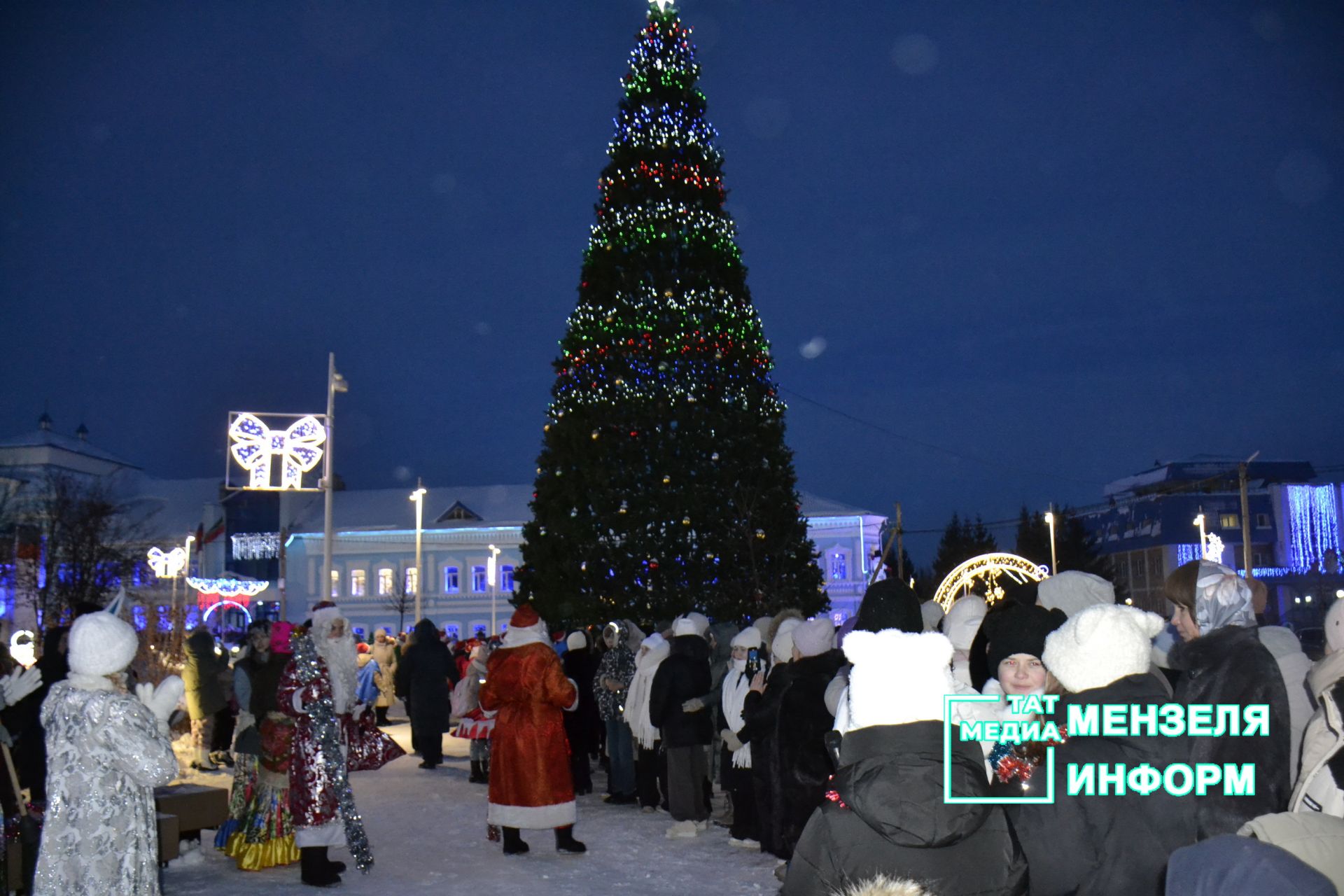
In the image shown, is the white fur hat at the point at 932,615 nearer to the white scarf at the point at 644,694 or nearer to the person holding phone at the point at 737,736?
the person holding phone at the point at 737,736

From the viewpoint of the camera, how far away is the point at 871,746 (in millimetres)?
3607

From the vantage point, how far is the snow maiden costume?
18.2ft

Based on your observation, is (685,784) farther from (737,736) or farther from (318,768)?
(318,768)

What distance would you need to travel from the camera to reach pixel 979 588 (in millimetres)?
32000

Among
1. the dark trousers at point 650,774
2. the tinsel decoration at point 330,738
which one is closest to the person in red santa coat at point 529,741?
the tinsel decoration at point 330,738

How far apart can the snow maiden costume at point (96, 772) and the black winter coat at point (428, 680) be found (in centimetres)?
1045

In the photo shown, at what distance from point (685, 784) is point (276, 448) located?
1321 cm

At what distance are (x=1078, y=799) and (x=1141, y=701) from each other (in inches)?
17.2

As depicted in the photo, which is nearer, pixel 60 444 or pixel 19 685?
pixel 19 685

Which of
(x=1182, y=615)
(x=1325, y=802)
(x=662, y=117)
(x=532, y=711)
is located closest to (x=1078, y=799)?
(x=1325, y=802)

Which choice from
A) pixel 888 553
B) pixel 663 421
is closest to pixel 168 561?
pixel 888 553

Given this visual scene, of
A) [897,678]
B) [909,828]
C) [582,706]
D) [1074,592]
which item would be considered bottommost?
[582,706]

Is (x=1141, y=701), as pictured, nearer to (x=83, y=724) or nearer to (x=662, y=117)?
(x=83, y=724)

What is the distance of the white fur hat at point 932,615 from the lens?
9695 millimetres
